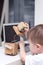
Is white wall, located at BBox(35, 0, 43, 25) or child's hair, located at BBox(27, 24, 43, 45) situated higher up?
white wall, located at BBox(35, 0, 43, 25)

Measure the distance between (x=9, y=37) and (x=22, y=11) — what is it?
564 millimetres

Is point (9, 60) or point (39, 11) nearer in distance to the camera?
point (9, 60)

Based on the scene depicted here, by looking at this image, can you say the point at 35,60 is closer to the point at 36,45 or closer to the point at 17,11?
the point at 36,45

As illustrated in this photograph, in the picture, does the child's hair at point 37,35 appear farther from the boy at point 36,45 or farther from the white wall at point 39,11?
the white wall at point 39,11

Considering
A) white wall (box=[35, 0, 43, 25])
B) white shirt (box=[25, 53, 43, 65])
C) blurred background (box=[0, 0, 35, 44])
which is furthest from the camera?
blurred background (box=[0, 0, 35, 44])

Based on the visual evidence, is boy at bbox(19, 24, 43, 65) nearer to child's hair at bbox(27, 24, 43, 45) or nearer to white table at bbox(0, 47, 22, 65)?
child's hair at bbox(27, 24, 43, 45)

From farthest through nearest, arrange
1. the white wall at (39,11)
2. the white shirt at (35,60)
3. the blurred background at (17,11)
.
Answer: the blurred background at (17,11), the white wall at (39,11), the white shirt at (35,60)

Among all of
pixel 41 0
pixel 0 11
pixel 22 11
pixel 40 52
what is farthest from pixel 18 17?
pixel 40 52

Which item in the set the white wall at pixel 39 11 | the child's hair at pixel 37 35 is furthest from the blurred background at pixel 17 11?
the child's hair at pixel 37 35

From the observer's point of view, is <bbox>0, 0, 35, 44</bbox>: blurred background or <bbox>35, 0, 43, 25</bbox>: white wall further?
<bbox>0, 0, 35, 44</bbox>: blurred background

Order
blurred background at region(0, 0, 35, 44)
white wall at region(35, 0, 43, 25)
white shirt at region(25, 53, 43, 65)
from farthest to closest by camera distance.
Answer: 1. blurred background at region(0, 0, 35, 44)
2. white wall at region(35, 0, 43, 25)
3. white shirt at region(25, 53, 43, 65)

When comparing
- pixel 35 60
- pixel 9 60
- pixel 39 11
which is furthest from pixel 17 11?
pixel 35 60

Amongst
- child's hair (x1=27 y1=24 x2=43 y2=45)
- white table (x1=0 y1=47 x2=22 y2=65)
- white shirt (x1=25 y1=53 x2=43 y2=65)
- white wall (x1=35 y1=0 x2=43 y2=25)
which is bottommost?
white table (x1=0 y1=47 x2=22 y2=65)

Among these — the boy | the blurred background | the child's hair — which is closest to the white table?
the boy
